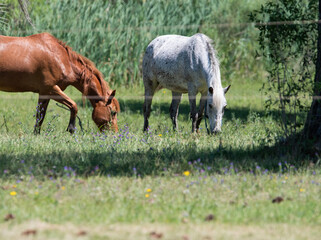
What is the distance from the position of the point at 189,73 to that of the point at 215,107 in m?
1.11

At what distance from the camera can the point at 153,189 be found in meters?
5.52

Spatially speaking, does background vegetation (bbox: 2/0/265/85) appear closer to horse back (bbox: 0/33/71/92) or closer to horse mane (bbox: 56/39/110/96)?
horse mane (bbox: 56/39/110/96)

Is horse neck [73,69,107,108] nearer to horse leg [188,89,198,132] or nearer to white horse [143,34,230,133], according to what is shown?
white horse [143,34,230,133]

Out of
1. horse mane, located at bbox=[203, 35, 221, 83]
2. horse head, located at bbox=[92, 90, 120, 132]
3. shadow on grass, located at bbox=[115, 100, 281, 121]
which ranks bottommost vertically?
shadow on grass, located at bbox=[115, 100, 281, 121]

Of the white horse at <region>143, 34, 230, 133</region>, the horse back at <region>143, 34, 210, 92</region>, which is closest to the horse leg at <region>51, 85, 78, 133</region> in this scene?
the white horse at <region>143, 34, 230, 133</region>

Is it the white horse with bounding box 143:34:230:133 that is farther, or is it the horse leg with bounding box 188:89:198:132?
the horse leg with bounding box 188:89:198:132

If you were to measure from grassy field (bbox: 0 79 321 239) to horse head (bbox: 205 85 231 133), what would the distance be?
1.74 feet

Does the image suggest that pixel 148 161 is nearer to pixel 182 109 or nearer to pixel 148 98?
pixel 148 98

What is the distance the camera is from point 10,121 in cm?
1146

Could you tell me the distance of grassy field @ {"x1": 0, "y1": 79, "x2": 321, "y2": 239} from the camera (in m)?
4.47

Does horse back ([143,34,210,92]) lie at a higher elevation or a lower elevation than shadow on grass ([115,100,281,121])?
higher

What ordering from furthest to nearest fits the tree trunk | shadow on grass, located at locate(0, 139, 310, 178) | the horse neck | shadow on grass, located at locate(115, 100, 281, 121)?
shadow on grass, located at locate(115, 100, 281, 121) < the horse neck < the tree trunk < shadow on grass, located at locate(0, 139, 310, 178)

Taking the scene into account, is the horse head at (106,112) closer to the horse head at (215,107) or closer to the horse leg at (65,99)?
the horse leg at (65,99)

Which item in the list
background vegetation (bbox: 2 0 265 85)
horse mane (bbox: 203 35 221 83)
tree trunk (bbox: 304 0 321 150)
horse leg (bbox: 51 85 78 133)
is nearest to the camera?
tree trunk (bbox: 304 0 321 150)
